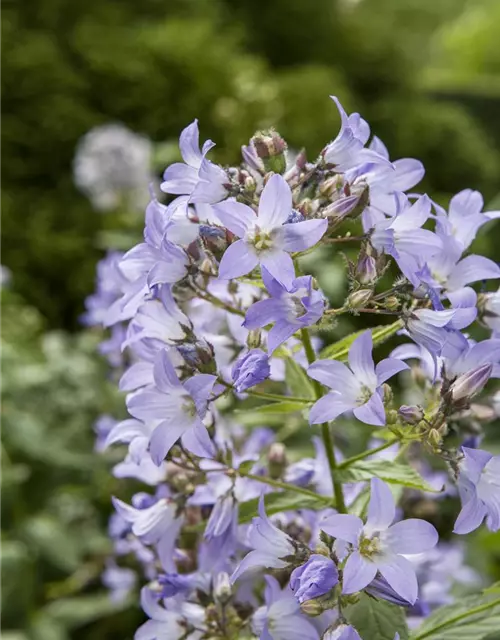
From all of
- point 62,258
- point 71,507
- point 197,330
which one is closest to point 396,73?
point 62,258

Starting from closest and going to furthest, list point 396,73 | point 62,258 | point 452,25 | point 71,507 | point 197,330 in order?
1. point 197,330
2. point 71,507
3. point 62,258
4. point 396,73
5. point 452,25

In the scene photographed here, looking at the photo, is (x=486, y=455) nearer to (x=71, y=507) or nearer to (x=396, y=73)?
(x=71, y=507)

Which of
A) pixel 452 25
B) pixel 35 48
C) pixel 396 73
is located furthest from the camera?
pixel 452 25

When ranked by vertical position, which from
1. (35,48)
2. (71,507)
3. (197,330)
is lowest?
(71,507)

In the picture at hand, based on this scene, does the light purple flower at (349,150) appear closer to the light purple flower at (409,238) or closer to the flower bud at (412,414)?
the light purple flower at (409,238)

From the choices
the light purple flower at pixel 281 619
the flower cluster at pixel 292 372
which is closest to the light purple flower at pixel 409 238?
the flower cluster at pixel 292 372

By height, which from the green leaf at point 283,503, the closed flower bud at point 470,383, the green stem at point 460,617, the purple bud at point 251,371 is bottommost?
the green stem at point 460,617
